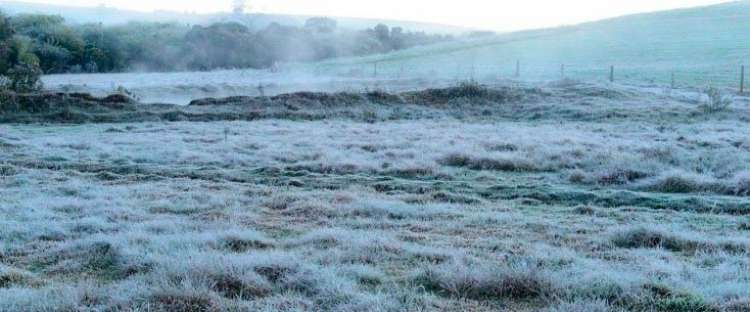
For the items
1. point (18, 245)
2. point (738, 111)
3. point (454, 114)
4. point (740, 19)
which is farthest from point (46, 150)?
point (740, 19)

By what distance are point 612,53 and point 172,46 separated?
37.7 metres

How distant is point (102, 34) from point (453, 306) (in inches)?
2602

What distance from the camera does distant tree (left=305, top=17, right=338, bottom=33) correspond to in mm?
83931

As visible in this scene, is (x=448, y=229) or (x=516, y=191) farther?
(x=516, y=191)

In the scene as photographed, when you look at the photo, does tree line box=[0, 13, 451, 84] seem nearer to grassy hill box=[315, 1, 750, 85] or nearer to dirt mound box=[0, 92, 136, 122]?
grassy hill box=[315, 1, 750, 85]

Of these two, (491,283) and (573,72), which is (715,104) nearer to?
(573,72)

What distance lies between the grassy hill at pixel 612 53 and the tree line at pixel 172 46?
8.08 meters

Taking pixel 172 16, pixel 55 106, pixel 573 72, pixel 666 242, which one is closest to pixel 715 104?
pixel 666 242

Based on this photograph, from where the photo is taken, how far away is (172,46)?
219 ft

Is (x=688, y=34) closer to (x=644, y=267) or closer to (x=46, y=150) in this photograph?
(x=46, y=150)

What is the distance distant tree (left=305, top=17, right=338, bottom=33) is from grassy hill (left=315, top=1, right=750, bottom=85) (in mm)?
19780

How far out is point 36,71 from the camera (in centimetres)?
2808

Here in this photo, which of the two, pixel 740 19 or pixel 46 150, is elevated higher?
pixel 740 19

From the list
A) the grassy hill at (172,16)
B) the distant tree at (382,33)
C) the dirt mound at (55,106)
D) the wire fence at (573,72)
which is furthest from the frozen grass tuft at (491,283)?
the grassy hill at (172,16)
